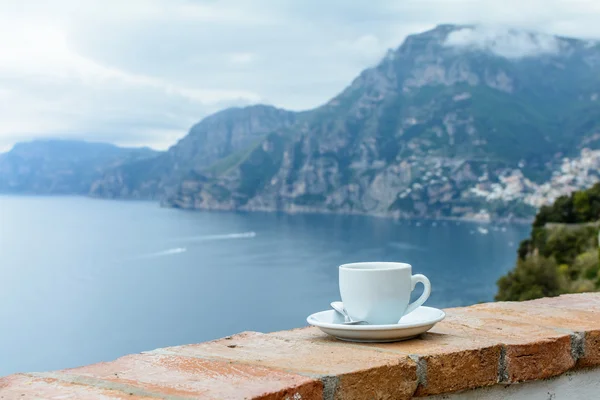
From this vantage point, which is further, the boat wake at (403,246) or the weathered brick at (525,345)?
the boat wake at (403,246)

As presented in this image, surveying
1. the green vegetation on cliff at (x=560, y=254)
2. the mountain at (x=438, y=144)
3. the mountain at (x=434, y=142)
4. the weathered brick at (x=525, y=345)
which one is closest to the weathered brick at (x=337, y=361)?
the weathered brick at (x=525, y=345)

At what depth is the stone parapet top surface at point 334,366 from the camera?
121cm

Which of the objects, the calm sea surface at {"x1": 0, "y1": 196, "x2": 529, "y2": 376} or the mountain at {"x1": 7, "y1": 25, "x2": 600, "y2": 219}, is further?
the mountain at {"x1": 7, "y1": 25, "x2": 600, "y2": 219}

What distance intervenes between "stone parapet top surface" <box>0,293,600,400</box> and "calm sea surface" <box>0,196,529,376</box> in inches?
1767

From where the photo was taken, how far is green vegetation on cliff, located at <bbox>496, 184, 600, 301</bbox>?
34625mm

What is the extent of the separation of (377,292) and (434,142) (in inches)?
6350

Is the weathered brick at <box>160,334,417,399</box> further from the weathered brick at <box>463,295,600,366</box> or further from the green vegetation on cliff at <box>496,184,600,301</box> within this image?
the green vegetation on cliff at <box>496,184,600,301</box>

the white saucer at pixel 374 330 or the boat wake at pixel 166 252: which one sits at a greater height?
the white saucer at pixel 374 330

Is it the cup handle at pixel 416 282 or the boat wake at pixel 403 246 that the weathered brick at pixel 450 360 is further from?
the boat wake at pixel 403 246

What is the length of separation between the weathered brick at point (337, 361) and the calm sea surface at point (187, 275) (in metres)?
44.8

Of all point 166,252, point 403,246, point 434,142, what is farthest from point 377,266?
point 434,142

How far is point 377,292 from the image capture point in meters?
1.63

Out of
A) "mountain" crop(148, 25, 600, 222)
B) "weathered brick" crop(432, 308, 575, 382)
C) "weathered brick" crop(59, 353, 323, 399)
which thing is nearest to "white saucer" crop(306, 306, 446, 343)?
"weathered brick" crop(432, 308, 575, 382)

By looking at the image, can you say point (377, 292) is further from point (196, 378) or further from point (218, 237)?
point (218, 237)
